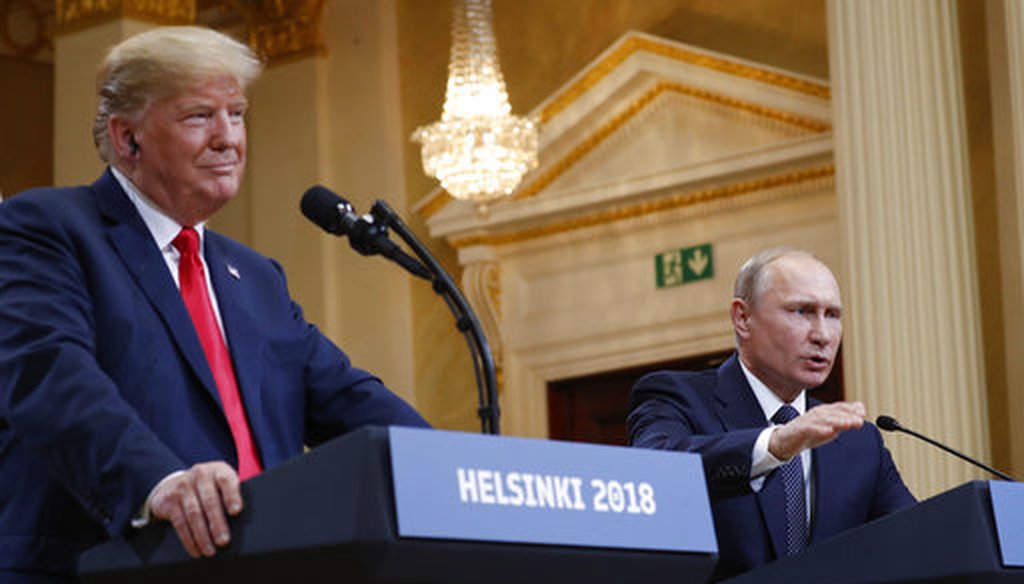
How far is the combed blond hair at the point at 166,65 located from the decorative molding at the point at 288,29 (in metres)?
8.01

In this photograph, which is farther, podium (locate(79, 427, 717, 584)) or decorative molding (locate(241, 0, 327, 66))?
decorative molding (locate(241, 0, 327, 66))

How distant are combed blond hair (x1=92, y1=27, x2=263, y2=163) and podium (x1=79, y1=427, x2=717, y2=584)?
71cm

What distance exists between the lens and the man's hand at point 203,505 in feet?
7.23

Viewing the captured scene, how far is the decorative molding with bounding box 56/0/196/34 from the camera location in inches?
399

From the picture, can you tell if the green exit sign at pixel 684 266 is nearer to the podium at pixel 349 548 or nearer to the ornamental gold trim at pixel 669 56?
the ornamental gold trim at pixel 669 56

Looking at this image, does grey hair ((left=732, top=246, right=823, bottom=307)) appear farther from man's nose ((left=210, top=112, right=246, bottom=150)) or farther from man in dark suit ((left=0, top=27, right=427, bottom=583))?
man's nose ((left=210, top=112, right=246, bottom=150))

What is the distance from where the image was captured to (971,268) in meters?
7.20

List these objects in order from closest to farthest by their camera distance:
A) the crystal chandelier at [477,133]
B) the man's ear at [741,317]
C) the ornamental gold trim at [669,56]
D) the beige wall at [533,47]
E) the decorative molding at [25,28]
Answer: the man's ear at [741,317]
the crystal chandelier at [477,133]
the ornamental gold trim at [669,56]
the beige wall at [533,47]
the decorative molding at [25,28]

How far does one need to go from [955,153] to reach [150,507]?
544cm

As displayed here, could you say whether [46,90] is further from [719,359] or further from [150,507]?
[150,507]

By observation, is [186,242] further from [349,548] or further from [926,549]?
[926,549]

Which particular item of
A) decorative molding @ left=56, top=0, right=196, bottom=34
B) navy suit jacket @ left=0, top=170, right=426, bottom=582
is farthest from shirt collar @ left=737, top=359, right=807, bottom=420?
decorative molding @ left=56, top=0, right=196, bottom=34

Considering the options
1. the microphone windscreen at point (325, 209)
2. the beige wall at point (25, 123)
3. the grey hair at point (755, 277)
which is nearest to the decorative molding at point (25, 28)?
the beige wall at point (25, 123)

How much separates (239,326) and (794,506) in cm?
159
